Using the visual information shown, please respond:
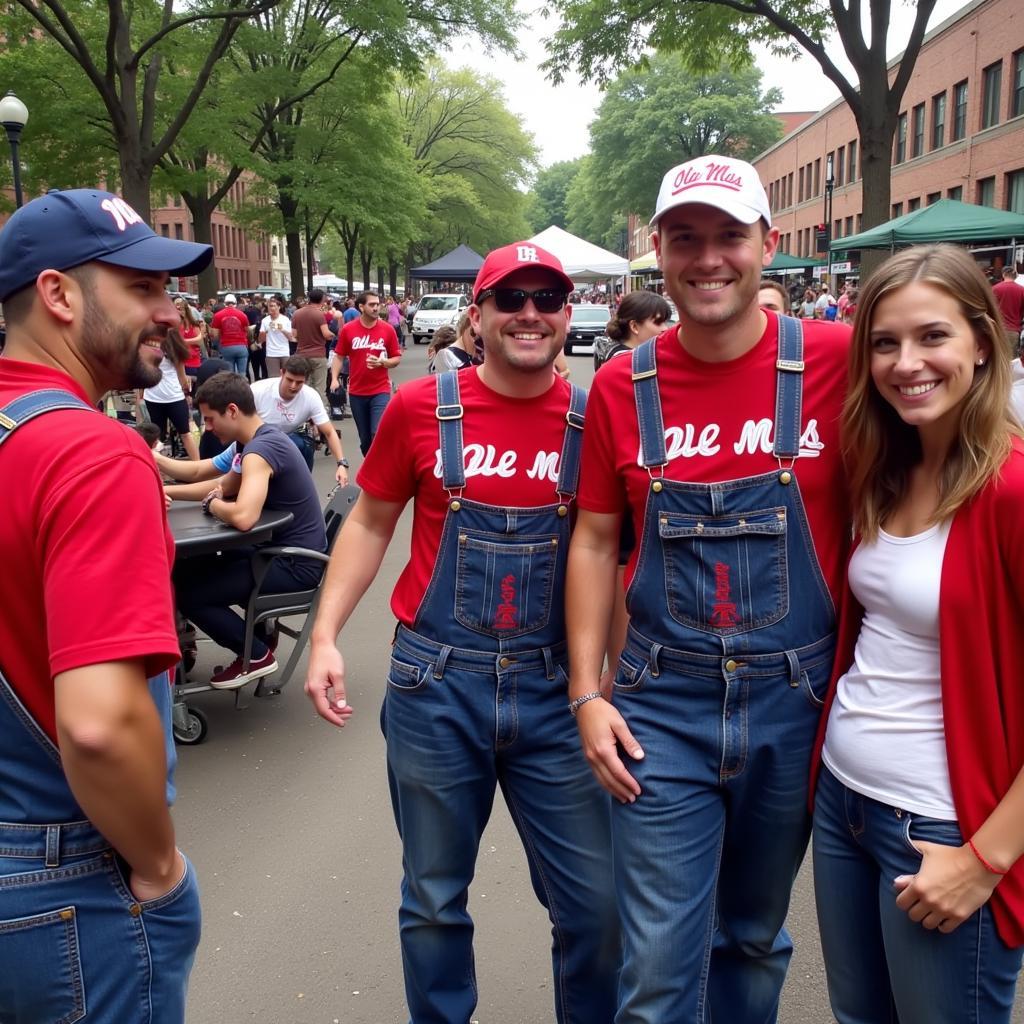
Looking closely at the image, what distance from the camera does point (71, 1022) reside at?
1.60 meters

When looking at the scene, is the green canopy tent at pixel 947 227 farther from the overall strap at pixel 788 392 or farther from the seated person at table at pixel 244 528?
the overall strap at pixel 788 392

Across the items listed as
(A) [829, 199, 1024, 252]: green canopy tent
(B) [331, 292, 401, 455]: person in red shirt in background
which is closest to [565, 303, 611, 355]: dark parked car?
(A) [829, 199, 1024, 252]: green canopy tent

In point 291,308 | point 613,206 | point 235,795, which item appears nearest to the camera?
point 235,795

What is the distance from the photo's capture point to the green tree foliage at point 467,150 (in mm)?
51812

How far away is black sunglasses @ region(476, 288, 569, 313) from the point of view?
2.45 m

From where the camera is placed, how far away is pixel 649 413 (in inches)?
84.3

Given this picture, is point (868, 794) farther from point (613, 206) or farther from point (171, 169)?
point (613, 206)

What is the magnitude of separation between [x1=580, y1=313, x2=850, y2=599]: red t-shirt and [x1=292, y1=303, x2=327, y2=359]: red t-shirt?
13430mm

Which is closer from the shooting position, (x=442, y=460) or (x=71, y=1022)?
(x=71, y=1022)

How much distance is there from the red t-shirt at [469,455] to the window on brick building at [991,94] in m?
30.2

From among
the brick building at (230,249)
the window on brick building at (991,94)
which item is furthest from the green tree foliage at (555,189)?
the window on brick building at (991,94)

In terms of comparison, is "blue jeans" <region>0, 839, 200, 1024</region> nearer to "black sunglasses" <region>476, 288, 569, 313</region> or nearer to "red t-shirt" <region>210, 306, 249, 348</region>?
"black sunglasses" <region>476, 288, 569, 313</region>

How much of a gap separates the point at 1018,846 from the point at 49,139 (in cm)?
2384

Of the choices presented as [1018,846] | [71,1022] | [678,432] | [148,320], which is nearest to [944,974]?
[1018,846]
